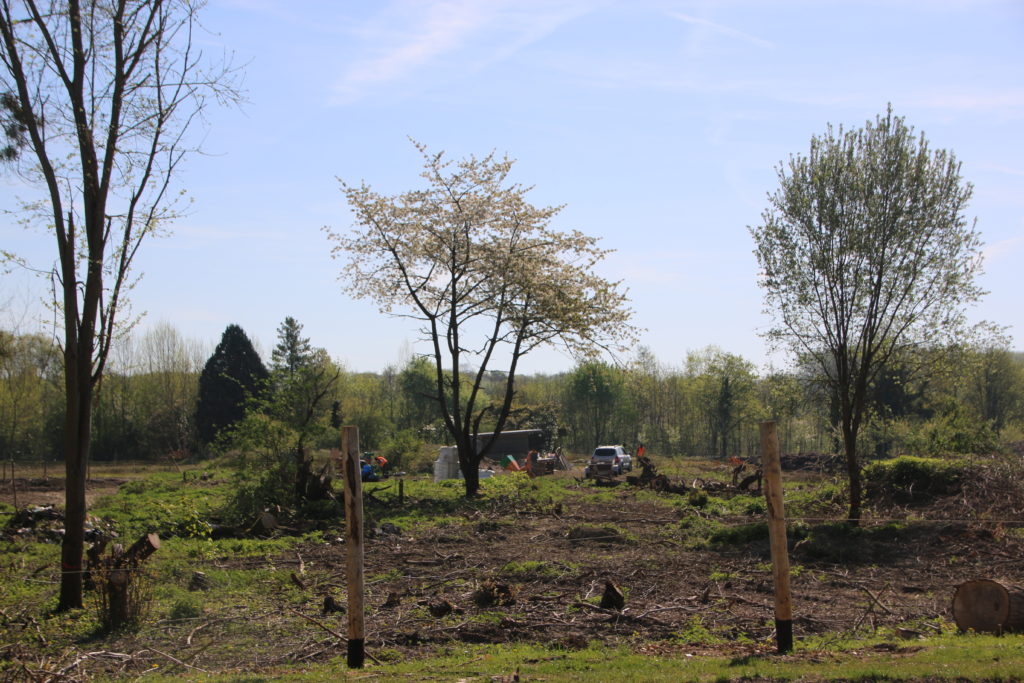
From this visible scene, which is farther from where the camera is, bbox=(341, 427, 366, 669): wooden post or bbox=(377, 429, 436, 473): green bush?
bbox=(377, 429, 436, 473): green bush

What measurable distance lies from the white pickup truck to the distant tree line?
427 centimetres

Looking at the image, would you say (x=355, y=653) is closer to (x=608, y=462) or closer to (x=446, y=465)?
(x=446, y=465)

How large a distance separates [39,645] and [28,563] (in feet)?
16.6

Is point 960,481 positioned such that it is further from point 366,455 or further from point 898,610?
point 366,455

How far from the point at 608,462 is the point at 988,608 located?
3017 cm

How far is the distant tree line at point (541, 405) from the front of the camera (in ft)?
71.6

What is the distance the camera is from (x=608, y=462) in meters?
38.0

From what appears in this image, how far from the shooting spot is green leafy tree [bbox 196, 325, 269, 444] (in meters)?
53.7

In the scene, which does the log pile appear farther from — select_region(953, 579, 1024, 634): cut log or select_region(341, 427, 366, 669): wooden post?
select_region(953, 579, 1024, 634): cut log

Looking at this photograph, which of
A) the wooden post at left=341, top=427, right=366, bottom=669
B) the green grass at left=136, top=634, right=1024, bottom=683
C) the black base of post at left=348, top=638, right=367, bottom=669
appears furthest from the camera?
the black base of post at left=348, top=638, right=367, bottom=669

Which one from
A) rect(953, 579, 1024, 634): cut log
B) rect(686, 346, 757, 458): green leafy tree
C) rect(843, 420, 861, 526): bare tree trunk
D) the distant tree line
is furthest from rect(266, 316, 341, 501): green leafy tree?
rect(686, 346, 757, 458): green leafy tree

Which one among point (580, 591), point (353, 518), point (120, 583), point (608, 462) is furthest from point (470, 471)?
point (353, 518)

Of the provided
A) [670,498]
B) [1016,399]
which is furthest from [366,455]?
→ [1016,399]

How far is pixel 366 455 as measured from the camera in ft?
129
